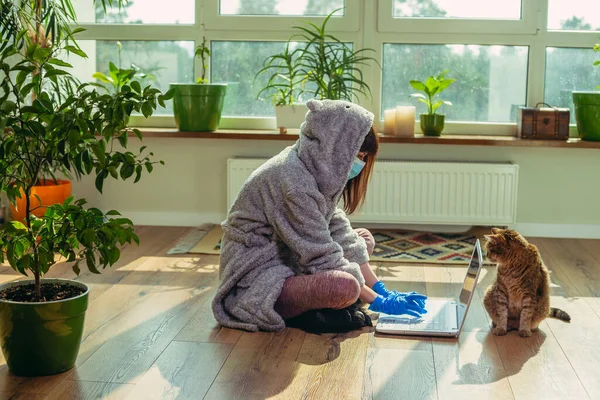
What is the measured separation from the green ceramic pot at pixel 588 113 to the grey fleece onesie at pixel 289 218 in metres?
2.02

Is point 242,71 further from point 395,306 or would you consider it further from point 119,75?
point 395,306

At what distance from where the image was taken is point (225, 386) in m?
2.36

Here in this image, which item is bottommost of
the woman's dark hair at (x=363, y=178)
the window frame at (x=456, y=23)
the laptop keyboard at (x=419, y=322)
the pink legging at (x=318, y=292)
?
the laptop keyboard at (x=419, y=322)

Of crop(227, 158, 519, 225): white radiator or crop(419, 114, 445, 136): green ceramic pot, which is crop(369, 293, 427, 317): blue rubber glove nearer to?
crop(227, 158, 519, 225): white radiator

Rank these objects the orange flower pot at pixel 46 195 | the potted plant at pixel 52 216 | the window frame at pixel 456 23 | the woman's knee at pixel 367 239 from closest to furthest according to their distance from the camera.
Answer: the potted plant at pixel 52 216, the woman's knee at pixel 367 239, the orange flower pot at pixel 46 195, the window frame at pixel 456 23

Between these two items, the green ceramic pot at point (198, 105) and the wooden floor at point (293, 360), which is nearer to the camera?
the wooden floor at point (293, 360)

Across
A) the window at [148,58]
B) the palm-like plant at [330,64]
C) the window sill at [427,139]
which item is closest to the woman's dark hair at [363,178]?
the palm-like plant at [330,64]

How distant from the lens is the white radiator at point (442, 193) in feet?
14.9

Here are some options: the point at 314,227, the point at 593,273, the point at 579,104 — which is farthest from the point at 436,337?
the point at 579,104

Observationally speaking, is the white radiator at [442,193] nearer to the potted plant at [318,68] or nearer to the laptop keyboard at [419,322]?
the potted plant at [318,68]

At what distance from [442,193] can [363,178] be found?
5.40 feet

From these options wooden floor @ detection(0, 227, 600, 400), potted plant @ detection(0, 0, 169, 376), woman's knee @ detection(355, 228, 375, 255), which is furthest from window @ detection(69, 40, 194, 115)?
potted plant @ detection(0, 0, 169, 376)

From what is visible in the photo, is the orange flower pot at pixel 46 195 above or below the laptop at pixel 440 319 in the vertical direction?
above

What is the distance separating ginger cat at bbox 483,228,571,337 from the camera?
9.14 ft
